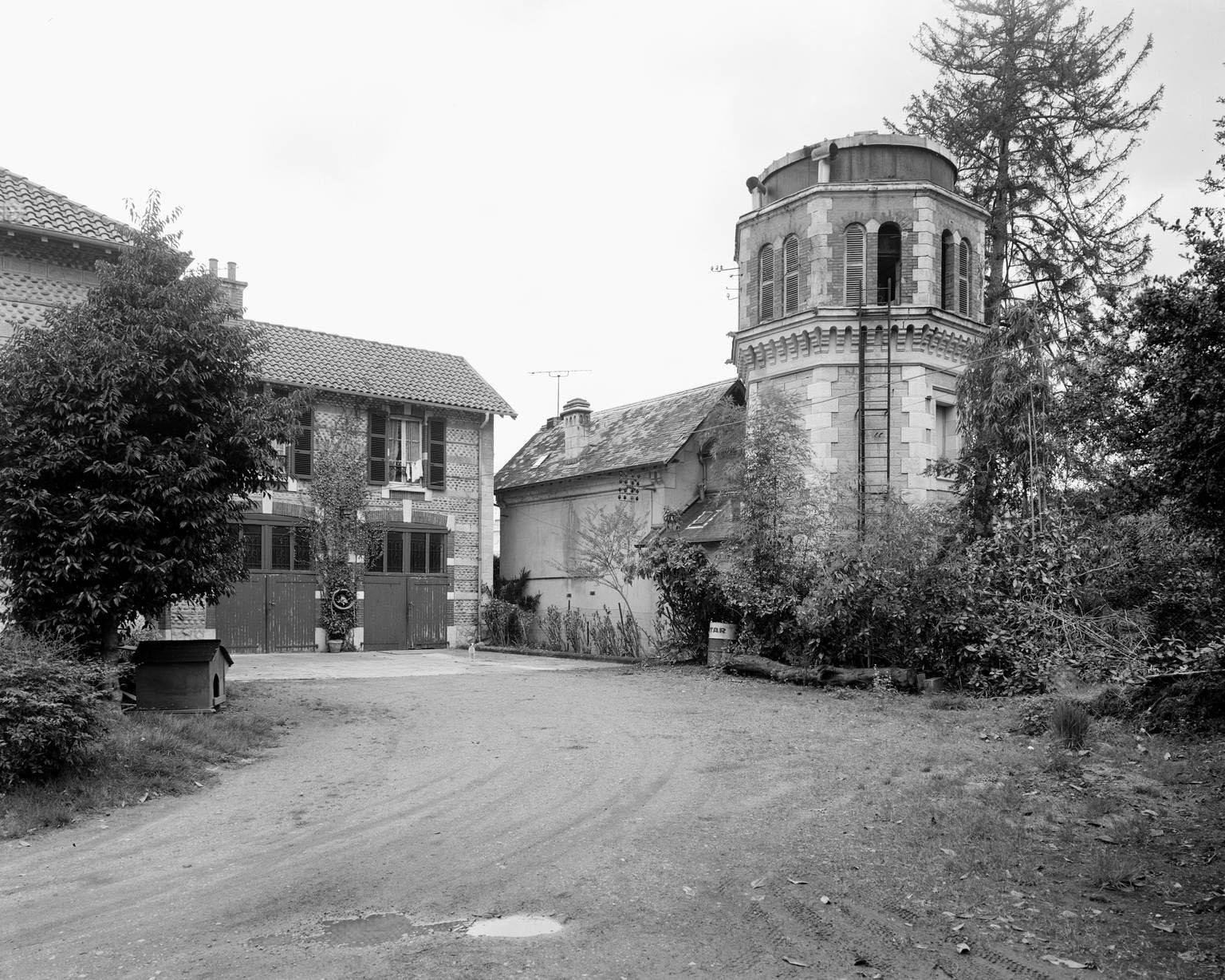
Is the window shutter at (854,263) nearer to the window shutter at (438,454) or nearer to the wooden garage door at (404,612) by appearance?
the window shutter at (438,454)

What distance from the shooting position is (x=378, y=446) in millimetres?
26109

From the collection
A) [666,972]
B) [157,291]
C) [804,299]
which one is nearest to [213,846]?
[666,972]

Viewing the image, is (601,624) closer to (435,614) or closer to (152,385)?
(435,614)

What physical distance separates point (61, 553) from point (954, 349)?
→ 60.1 ft

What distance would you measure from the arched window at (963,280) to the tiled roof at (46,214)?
1732 cm

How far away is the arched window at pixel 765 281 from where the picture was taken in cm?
2334

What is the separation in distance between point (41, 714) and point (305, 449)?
57.3ft

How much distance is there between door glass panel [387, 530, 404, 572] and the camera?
26.0 m

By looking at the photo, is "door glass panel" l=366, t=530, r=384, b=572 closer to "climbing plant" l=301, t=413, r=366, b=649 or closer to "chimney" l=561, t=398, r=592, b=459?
"climbing plant" l=301, t=413, r=366, b=649

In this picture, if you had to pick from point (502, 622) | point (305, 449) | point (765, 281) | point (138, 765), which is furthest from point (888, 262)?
point (138, 765)

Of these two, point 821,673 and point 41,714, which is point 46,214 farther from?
point 821,673

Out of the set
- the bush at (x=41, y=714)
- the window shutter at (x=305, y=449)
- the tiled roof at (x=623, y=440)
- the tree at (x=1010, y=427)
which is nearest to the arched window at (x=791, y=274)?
the tiled roof at (x=623, y=440)

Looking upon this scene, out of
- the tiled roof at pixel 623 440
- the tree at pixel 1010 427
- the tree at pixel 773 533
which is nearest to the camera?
the tree at pixel 1010 427

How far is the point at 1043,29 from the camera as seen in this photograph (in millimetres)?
23141
